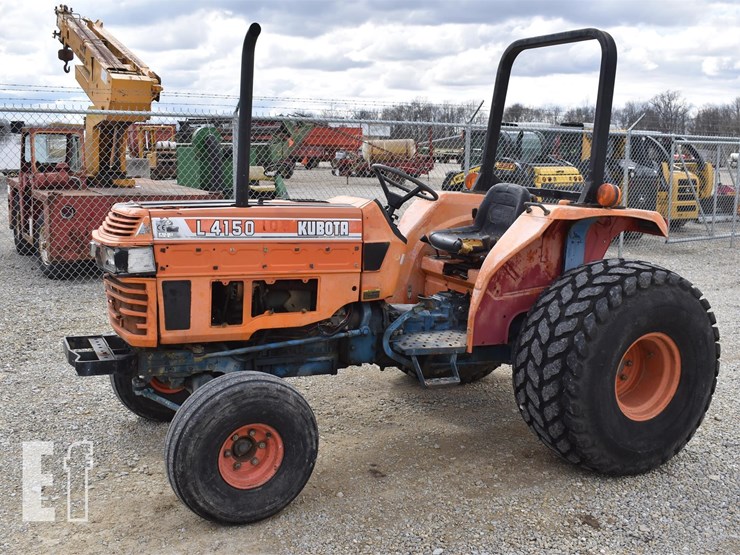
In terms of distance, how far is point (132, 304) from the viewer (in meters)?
3.54

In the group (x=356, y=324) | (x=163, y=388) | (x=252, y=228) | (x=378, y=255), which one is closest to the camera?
(x=252, y=228)

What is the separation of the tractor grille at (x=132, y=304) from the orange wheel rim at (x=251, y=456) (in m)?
0.67

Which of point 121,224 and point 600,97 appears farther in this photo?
point 600,97

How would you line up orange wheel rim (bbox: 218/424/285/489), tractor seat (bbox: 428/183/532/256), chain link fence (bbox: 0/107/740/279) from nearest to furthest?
orange wheel rim (bbox: 218/424/285/489)
tractor seat (bbox: 428/183/532/256)
chain link fence (bbox: 0/107/740/279)

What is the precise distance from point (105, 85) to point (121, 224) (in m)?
6.45

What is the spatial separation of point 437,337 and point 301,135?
17398 mm

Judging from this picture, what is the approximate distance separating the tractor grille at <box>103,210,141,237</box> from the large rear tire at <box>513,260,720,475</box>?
1.95 m

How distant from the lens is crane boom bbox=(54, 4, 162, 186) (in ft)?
30.3

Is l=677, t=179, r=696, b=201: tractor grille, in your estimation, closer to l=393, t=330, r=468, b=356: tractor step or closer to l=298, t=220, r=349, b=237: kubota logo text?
l=393, t=330, r=468, b=356: tractor step

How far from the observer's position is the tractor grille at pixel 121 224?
3.50m

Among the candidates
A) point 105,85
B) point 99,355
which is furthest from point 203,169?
point 99,355

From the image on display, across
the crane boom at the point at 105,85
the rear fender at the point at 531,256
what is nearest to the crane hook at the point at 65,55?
the crane boom at the point at 105,85

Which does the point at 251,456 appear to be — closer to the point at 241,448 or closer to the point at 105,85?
the point at 241,448

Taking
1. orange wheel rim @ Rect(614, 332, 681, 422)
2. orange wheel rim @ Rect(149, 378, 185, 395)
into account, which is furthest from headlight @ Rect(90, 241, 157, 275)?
orange wheel rim @ Rect(614, 332, 681, 422)
